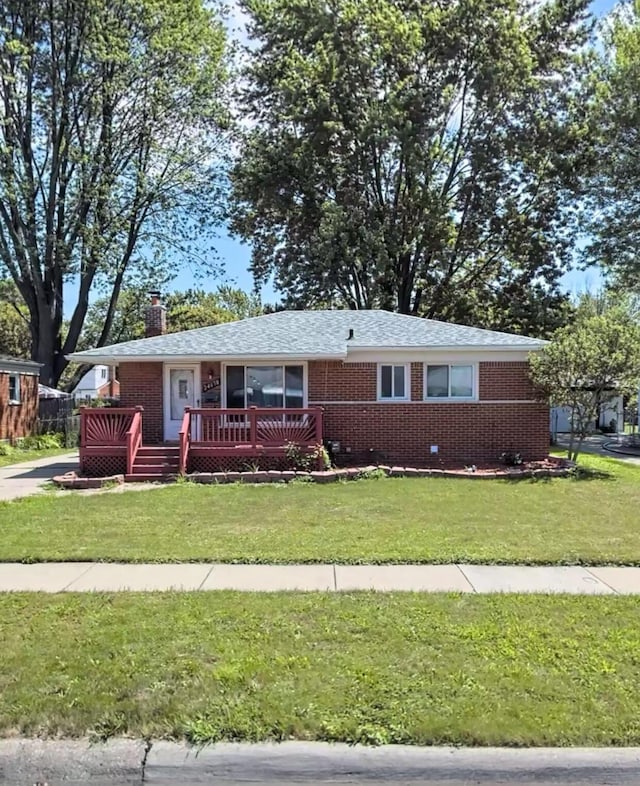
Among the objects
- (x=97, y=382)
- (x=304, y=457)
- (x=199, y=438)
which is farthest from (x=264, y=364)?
(x=97, y=382)

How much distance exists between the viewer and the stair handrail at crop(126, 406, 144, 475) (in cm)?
1430

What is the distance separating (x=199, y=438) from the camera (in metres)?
15.1

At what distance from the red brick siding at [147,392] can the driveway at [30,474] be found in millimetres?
2238

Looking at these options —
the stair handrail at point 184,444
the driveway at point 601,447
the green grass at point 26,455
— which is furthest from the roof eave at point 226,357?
the driveway at point 601,447

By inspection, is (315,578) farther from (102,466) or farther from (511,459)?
(511,459)

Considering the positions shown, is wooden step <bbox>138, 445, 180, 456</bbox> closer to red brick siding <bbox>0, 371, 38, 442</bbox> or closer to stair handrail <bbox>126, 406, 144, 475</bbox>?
stair handrail <bbox>126, 406, 144, 475</bbox>

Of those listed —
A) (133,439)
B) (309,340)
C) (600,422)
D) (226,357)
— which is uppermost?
(309,340)

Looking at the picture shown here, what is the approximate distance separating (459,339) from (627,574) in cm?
1042

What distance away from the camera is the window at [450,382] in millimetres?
16391

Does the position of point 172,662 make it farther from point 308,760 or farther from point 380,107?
point 380,107

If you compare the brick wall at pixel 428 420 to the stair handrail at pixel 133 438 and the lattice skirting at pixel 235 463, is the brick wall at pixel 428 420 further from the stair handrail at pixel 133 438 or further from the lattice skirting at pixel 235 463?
the stair handrail at pixel 133 438

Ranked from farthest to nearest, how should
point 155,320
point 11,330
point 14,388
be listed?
point 11,330 → point 14,388 → point 155,320

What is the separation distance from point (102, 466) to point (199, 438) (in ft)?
7.51

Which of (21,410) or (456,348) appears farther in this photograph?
(21,410)
